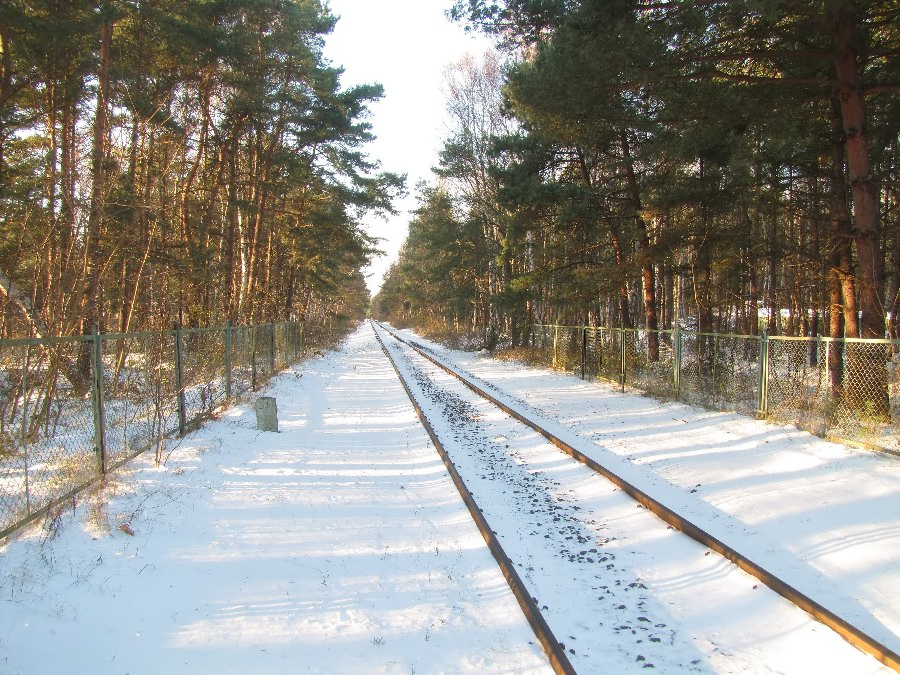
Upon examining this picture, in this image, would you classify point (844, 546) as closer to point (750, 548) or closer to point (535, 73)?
point (750, 548)

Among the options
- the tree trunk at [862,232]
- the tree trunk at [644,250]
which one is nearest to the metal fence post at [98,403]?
the tree trunk at [862,232]

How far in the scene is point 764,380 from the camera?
1007cm

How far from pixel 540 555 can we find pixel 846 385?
7.34 meters

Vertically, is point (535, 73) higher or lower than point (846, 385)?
higher

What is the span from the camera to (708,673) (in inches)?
129

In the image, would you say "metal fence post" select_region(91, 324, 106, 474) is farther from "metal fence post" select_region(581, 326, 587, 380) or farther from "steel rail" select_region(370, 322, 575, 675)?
"metal fence post" select_region(581, 326, 587, 380)

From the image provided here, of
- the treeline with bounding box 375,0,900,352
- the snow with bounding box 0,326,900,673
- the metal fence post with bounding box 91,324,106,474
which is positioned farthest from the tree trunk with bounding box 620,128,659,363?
the metal fence post with bounding box 91,324,106,474

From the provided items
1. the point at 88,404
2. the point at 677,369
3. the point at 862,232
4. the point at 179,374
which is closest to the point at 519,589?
the point at 88,404

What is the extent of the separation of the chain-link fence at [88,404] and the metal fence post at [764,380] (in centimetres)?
1024

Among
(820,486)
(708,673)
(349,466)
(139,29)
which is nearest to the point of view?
(708,673)

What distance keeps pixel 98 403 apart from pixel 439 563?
14.3ft

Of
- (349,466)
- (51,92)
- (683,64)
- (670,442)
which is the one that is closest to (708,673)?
(349,466)

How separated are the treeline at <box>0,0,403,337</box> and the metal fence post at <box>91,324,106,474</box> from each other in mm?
2186

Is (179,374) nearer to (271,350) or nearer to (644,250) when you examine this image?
(271,350)
